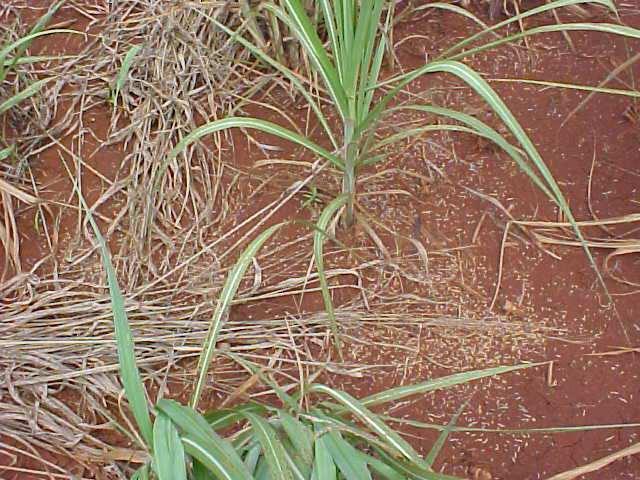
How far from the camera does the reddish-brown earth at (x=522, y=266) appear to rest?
37.5 inches

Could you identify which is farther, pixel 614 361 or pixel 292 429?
pixel 614 361

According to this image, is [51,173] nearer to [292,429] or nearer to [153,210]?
[153,210]

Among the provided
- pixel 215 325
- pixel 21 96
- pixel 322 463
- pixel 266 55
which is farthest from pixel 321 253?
pixel 21 96

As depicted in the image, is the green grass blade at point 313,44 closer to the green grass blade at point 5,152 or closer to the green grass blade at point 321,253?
the green grass blade at point 321,253

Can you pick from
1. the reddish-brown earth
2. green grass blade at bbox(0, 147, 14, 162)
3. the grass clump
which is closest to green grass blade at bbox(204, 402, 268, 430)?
the grass clump

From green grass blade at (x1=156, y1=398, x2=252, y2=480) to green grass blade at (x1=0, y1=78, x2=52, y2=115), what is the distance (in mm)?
632

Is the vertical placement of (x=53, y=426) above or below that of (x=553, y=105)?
below

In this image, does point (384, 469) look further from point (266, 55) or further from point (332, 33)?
point (266, 55)

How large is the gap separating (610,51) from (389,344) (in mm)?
602

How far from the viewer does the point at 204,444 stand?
716mm

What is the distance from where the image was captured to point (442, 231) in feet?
3.62

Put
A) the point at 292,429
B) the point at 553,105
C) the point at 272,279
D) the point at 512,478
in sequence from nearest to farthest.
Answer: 1. the point at 292,429
2. the point at 512,478
3. the point at 272,279
4. the point at 553,105

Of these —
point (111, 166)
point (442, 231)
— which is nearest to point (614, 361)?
point (442, 231)

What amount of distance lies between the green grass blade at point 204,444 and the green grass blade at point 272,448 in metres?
0.02
